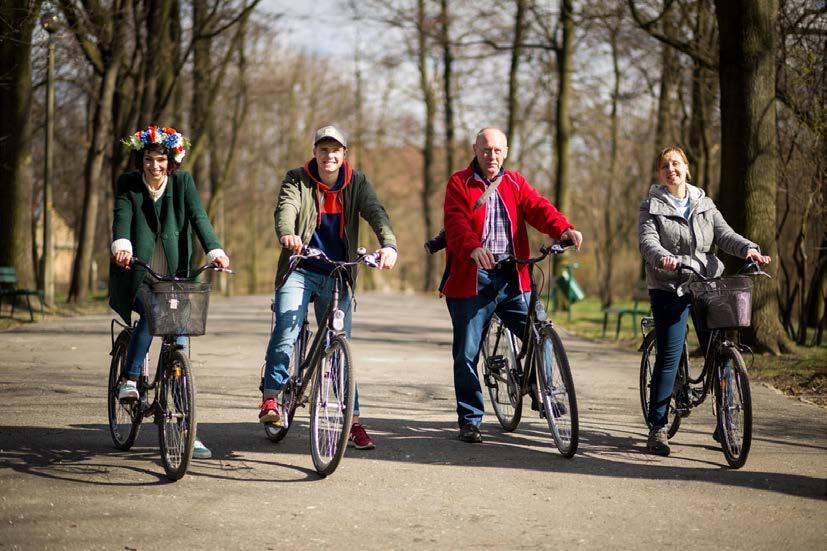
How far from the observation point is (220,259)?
673 cm

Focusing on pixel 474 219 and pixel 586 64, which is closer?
pixel 474 219

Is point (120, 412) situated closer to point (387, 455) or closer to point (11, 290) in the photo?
point (387, 455)

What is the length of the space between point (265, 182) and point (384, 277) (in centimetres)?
909

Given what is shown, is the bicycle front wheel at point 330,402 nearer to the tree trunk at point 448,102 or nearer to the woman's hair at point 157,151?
the woman's hair at point 157,151

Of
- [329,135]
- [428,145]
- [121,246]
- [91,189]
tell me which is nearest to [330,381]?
[121,246]

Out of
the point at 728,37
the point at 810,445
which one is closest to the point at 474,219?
the point at 810,445

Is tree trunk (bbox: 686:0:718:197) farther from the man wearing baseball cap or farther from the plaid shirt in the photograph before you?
the man wearing baseball cap

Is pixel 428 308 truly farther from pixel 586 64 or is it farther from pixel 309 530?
pixel 309 530

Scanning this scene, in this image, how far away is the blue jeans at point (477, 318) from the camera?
7.98 m

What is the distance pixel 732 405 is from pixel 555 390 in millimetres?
1082

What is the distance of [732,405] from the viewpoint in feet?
23.5

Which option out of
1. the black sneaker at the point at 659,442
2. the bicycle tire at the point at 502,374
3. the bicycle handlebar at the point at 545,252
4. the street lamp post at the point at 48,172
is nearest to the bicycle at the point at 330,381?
the bicycle handlebar at the point at 545,252

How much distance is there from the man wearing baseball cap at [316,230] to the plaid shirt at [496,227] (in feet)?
2.74

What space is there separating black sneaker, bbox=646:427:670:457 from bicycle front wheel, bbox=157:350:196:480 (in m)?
3.02
